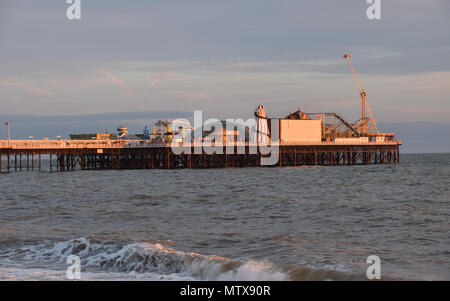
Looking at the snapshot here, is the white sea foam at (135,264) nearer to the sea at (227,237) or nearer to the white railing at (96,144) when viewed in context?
the sea at (227,237)

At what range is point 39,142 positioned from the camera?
243 feet

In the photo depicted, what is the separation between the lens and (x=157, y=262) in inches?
614

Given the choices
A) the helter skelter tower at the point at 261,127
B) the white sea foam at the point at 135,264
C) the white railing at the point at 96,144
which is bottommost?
the white sea foam at the point at 135,264

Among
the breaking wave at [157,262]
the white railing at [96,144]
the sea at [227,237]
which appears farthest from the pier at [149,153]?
the breaking wave at [157,262]

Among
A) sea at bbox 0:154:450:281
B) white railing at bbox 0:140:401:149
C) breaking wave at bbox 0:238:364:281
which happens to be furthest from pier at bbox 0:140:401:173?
breaking wave at bbox 0:238:364:281

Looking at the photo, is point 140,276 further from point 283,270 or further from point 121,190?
point 121,190

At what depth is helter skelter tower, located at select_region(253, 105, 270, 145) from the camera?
3585 inches

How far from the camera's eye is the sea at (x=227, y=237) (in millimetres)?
14508

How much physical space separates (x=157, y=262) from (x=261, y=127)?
7704 cm

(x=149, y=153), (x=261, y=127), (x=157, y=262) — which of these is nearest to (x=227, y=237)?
(x=157, y=262)

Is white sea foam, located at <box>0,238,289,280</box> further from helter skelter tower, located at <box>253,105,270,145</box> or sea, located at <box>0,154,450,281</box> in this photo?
helter skelter tower, located at <box>253,105,270,145</box>

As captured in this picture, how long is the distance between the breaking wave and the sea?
3 centimetres

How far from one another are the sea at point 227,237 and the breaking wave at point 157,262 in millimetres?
29

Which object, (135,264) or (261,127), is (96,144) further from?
(135,264)
